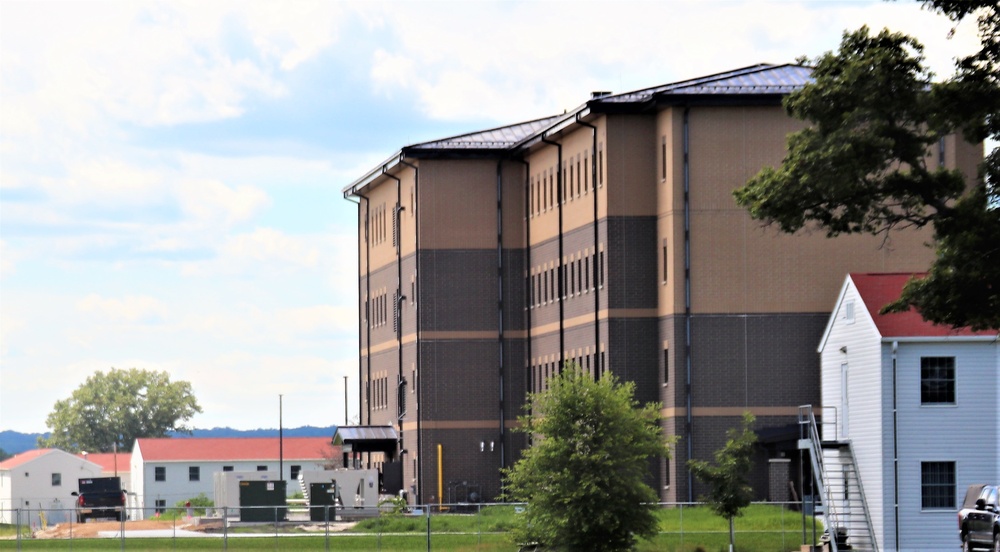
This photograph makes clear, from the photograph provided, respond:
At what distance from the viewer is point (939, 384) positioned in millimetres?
49438

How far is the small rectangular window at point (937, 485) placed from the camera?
49188 millimetres

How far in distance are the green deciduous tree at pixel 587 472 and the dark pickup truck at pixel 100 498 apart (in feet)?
164

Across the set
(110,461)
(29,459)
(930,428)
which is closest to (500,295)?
(930,428)

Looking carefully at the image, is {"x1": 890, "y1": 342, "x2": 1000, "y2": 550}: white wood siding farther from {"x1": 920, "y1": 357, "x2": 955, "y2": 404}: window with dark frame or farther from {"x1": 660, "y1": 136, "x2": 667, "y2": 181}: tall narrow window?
{"x1": 660, "y1": 136, "x2": 667, "y2": 181}: tall narrow window

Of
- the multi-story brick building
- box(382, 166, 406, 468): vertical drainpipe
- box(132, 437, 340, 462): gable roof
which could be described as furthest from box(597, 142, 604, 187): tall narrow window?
box(132, 437, 340, 462): gable roof

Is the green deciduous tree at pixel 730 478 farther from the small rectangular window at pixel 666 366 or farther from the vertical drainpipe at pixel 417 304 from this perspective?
the vertical drainpipe at pixel 417 304

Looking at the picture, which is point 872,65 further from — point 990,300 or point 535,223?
point 535,223

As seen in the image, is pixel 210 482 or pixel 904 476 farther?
pixel 210 482

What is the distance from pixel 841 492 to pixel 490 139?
33.4 m

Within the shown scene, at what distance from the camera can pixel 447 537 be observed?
56656 mm

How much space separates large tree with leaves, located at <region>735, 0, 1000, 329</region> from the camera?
3119cm

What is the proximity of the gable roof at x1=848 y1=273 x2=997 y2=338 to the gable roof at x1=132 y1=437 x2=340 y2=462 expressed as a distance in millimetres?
104172

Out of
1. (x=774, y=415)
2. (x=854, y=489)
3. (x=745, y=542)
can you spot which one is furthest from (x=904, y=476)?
(x=774, y=415)

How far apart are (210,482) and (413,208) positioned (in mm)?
78449
